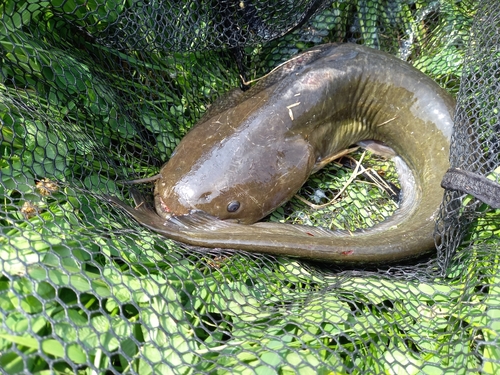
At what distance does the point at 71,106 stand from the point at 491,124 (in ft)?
7.35

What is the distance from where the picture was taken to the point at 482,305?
71.1 inches

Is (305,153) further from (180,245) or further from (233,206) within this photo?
(180,245)

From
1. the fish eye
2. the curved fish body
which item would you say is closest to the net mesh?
the curved fish body

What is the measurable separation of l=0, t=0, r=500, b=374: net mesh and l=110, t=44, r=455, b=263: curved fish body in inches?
4.9

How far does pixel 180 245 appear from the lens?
203 cm

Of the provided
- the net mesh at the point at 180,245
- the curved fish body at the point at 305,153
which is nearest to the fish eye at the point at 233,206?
the curved fish body at the point at 305,153

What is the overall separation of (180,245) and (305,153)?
1.02m

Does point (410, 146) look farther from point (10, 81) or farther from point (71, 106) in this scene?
point (10, 81)

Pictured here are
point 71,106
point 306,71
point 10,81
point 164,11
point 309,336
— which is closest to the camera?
point 309,336

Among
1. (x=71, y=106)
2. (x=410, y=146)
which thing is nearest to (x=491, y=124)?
(x=410, y=146)

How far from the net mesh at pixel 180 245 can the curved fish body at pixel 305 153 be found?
0.12 m

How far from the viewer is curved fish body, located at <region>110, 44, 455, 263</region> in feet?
7.14

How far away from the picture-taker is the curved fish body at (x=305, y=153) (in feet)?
7.14

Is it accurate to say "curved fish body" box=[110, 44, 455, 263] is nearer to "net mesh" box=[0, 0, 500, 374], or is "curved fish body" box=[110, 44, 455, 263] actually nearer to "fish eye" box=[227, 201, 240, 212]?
"fish eye" box=[227, 201, 240, 212]
